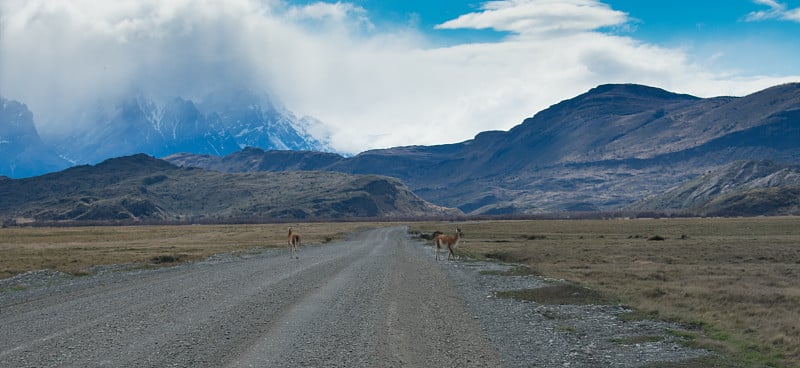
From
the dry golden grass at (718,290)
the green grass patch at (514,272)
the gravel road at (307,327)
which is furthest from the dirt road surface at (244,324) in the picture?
the dry golden grass at (718,290)

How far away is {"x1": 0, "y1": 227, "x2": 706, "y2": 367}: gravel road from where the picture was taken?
14297 millimetres

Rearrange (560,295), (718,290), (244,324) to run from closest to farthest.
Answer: (244,324) < (560,295) < (718,290)

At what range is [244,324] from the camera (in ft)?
60.6

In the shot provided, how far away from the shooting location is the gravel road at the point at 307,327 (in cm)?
1430

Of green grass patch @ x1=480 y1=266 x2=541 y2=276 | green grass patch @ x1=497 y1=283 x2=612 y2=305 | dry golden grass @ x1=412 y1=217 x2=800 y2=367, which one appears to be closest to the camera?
dry golden grass @ x1=412 y1=217 x2=800 y2=367

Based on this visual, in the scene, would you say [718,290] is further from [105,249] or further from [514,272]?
[105,249]

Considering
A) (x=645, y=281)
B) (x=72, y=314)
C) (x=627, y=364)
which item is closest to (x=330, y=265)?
(x=645, y=281)

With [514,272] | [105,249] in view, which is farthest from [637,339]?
→ [105,249]

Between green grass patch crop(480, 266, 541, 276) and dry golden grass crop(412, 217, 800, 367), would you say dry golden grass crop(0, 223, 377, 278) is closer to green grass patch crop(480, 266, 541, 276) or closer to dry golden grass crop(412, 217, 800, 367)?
green grass patch crop(480, 266, 541, 276)

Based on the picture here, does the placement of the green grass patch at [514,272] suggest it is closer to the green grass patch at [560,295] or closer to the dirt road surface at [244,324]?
the dirt road surface at [244,324]

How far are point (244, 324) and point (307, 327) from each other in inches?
70.0

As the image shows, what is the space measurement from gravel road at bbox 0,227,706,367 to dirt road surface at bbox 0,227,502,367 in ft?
0.13

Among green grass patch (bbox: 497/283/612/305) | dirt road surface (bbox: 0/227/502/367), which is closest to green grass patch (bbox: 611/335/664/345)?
dirt road surface (bbox: 0/227/502/367)

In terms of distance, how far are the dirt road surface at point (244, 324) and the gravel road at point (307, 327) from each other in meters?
0.04
